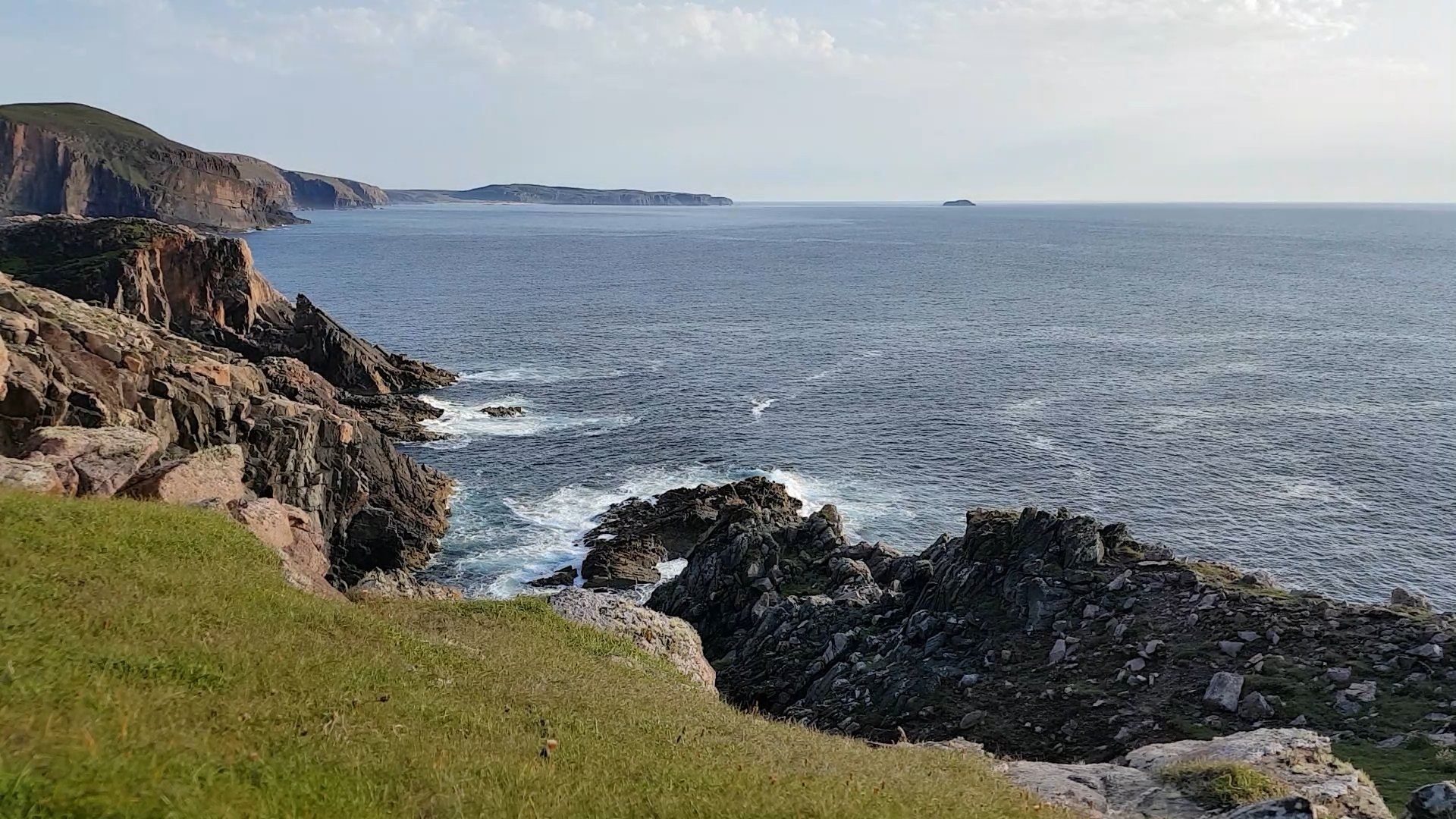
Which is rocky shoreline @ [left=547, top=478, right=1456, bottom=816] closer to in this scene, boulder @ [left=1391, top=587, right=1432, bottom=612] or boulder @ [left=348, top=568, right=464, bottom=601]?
boulder @ [left=1391, top=587, right=1432, bottom=612]

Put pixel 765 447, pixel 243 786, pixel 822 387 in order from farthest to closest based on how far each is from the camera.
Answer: pixel 822 387 → pixel 765 447 → pixel 243 786

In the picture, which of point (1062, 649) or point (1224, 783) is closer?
point (1224, 783)

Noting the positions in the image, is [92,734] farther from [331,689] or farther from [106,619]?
[106,619]

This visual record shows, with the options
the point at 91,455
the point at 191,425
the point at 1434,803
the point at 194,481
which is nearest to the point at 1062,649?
the point at 1434,803

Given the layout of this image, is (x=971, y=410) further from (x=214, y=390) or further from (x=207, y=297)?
(x=207, y=297)

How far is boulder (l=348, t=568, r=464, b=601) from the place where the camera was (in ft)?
81.9

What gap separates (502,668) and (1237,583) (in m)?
24.2

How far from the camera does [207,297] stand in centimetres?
8812

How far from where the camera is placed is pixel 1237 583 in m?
29.4

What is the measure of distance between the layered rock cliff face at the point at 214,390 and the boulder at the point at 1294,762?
27.7 meters

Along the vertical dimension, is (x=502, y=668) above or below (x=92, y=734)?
below

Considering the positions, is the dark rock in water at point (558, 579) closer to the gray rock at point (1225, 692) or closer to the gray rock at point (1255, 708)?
the gray rock at point (1225, 692)

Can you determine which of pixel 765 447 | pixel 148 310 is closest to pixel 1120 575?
pixel 765 447

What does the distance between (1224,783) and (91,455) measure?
29.0m
